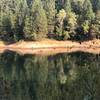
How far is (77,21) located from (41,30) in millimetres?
13521

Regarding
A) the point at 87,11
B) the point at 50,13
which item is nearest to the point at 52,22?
the point at 50,13

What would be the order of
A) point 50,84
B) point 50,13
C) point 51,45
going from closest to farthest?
point 50,84 < point 51,45 < point 50,13

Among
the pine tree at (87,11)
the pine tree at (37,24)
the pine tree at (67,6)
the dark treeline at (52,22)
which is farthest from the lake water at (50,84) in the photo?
the pine tree at (67,6)

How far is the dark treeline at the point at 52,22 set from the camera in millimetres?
113062

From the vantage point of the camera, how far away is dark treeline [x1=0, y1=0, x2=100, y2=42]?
11306cm

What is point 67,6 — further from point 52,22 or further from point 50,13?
point 52,22

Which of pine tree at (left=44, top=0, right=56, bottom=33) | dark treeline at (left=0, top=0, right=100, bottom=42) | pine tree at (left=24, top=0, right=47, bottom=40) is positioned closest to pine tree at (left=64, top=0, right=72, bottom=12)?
dark treeline at (left=0, top=0, right=100, bottom=42)

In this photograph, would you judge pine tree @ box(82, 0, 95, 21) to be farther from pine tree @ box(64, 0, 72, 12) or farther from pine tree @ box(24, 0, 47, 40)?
pine tree @ box(24, 0, 47, 40)

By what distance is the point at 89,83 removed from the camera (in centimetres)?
4550

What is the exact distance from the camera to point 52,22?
4606 inches

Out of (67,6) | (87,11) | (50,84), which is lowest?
(87,11)

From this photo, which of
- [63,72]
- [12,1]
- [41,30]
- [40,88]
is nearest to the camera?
[40,88]

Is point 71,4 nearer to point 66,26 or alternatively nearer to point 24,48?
point 66,26

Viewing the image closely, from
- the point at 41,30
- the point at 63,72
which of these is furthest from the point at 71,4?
the point at 63,72
